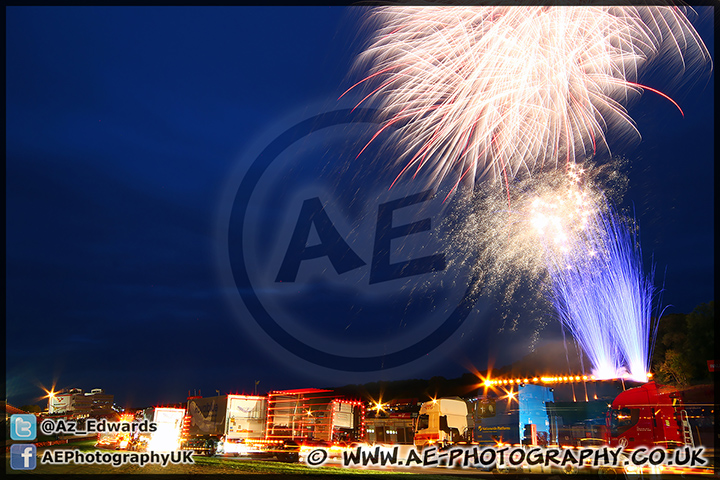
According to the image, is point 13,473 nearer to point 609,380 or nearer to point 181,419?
point 181,419

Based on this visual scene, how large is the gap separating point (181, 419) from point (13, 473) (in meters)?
15.8

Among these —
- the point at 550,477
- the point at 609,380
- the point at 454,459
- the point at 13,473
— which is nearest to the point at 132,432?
the point at 13,473

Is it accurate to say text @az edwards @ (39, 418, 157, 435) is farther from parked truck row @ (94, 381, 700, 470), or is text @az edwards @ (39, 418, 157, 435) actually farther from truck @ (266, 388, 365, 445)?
truck @ (266, 388, 365, 445)

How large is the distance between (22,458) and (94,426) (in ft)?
43.6

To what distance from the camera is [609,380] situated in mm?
22641

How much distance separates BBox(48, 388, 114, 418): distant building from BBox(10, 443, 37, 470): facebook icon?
41.4m

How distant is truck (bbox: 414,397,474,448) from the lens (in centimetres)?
2692

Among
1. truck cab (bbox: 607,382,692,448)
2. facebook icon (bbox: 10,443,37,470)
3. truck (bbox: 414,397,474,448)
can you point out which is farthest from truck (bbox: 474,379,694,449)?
facebook icon (bbox: 10,443,37,470)

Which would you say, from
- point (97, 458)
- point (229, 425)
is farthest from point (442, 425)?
point (97, 458)

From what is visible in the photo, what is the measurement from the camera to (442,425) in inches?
1086

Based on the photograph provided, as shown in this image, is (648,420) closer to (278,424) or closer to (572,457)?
(572,457)

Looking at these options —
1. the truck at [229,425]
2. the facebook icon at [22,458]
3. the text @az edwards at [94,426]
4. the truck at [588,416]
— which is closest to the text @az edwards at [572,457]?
the truck at [588,416]

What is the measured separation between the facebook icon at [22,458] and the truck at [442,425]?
59.4 feet

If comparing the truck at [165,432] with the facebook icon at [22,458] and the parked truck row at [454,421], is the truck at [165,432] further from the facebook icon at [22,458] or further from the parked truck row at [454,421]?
the facebook icon at [22,458]
